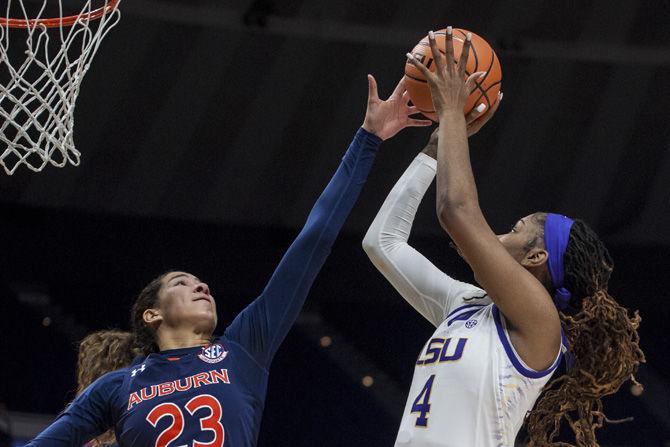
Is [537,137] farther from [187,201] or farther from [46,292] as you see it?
[46,292]

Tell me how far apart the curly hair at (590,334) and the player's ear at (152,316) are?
1.11m

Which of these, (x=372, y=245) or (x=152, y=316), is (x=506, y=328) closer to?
(x=372, y=245)

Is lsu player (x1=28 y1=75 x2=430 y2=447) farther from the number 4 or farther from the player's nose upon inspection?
the number 4

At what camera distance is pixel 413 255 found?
2631 mm

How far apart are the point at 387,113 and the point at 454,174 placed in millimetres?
666

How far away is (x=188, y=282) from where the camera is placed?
9.39ft

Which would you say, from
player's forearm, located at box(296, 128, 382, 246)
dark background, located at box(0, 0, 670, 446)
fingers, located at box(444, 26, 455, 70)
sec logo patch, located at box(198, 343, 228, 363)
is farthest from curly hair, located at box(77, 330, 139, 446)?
dark background, located at box(0, 0, 670, 446)

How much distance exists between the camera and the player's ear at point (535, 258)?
7.51ft

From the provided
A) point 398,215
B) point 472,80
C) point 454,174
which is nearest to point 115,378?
point 398,215

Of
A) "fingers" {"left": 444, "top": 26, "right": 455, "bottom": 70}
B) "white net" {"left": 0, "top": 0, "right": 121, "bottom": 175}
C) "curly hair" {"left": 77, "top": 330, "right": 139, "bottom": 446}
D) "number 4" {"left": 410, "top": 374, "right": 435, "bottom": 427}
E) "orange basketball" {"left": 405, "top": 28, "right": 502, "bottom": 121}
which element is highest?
"white net" {"left": 0, "top": 0, "right": 121, "bottom": 175}

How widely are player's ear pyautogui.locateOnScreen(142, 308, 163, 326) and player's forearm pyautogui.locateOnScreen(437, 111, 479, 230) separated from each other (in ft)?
3.33

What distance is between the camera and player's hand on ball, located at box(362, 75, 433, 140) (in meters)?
2.76

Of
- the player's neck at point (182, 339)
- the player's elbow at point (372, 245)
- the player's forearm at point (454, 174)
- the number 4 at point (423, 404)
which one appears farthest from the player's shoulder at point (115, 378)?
the player's forearm at point (454, 174)

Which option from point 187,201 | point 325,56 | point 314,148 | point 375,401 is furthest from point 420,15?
point 375,401
